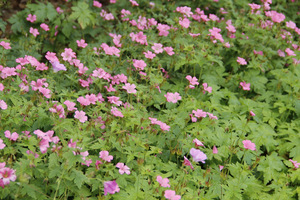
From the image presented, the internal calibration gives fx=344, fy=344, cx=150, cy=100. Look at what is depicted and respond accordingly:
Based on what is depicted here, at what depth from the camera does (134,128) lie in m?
2.93

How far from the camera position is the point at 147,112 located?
340cm

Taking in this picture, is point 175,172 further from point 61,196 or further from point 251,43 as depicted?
point 251,43

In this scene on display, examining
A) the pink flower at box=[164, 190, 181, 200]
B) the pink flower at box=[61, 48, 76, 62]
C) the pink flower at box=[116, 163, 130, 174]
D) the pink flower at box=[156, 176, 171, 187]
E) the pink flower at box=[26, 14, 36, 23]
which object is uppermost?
the pink flower at box=[61, 48, 76, 62]

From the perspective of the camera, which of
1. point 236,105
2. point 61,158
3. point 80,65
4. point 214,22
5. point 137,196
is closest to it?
point 61,158

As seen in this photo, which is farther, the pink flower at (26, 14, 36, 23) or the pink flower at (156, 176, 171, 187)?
the pink flower at (26, 14, 36, 23)

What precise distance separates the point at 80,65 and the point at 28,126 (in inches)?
35.0

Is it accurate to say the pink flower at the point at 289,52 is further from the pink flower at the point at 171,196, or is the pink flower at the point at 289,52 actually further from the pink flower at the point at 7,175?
the pink flower at the point at 7,175

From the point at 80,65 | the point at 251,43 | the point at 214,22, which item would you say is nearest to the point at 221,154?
the point at 80,65

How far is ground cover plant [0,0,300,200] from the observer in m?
2.44

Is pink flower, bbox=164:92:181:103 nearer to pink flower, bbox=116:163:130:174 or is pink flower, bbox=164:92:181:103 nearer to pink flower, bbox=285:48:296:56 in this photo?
pink flower, bbox=116:163:130:174

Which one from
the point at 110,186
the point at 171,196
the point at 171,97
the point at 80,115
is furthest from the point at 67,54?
the point at 171,196

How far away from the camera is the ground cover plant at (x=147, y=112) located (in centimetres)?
244

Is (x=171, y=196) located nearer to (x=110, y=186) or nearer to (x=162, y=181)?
(x=162, y=181)

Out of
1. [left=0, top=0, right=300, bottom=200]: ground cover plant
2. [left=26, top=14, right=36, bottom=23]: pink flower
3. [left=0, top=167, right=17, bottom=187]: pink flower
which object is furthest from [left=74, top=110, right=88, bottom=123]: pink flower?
[left=26, top=14, right=36, bottom=23]: pink flower
